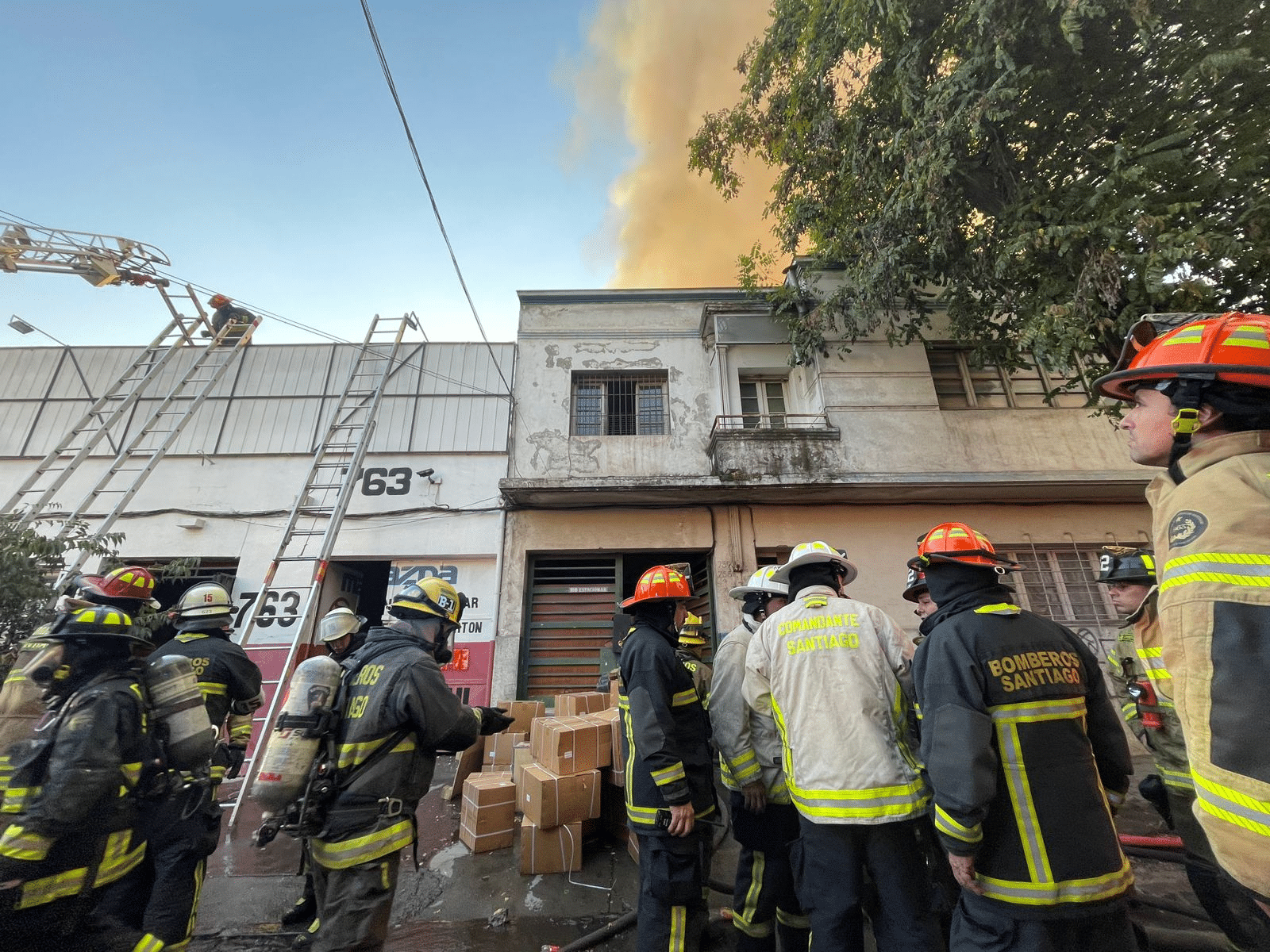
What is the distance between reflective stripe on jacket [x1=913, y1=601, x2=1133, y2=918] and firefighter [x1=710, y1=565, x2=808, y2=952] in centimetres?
122

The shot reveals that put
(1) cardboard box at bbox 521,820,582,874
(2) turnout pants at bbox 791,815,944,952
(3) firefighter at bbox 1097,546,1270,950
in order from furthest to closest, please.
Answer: (1) cardboard box at bbox 521,820,582,874
(3) firefighter at bbox 1097,546,1270,950
(2) turnout pants at bbox 791,815,944,952

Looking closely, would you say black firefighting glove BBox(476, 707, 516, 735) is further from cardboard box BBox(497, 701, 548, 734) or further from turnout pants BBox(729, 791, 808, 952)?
cardboard box BBox(497, 701, 548, 734)

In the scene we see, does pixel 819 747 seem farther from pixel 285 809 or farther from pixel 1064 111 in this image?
pixel 1064 111

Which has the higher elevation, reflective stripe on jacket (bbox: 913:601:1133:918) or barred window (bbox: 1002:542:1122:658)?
barred window (bbox: 1002:542:1122:658)

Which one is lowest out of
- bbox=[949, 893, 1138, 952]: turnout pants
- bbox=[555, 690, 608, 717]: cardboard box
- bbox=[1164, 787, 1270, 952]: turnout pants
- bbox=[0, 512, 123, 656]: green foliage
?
bbox=[1164, 787, 1270, 952]: turnout pants

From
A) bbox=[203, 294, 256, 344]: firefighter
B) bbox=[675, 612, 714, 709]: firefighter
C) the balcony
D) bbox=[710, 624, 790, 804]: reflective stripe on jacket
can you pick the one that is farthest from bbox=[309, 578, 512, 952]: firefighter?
bbox=[203, 294, 256, 344]: firefighter

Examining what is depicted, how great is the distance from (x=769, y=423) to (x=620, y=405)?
260cm

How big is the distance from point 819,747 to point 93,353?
14.3 m

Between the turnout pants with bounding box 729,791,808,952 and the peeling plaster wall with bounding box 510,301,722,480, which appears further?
the peeling plaster wall with bounding box 510,301,722,480

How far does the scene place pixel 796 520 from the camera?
7820mm

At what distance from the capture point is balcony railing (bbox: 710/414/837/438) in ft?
25.6

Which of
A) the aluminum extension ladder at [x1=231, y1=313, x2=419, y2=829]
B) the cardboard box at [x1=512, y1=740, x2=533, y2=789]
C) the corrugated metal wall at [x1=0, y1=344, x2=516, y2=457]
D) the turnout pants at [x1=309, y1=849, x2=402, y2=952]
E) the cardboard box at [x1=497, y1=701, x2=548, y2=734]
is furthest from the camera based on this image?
the corrugated metal wall at [x1=0, y1=344, x2=516, y2=457]

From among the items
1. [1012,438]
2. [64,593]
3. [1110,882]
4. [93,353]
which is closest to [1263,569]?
[1110,882]

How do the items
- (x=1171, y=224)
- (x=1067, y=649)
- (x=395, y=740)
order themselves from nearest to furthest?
(x=1067, y=649) → (x=395, y=740) → (x=1171, y=224)
